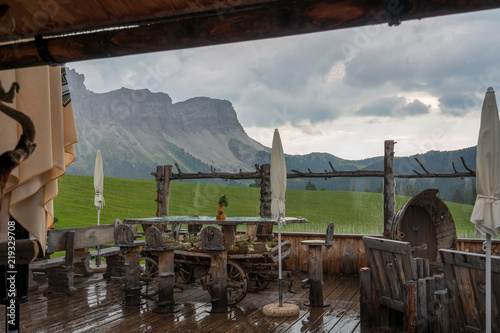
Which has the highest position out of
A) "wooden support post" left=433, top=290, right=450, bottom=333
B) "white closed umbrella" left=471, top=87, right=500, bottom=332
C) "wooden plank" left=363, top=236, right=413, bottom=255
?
"white closed umbrella" left=471, top=87, right=500, bottom=332

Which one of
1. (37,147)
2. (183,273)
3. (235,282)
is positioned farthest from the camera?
(183,273)

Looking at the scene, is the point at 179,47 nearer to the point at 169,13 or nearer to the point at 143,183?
the point at 169,13

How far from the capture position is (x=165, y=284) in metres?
6.90

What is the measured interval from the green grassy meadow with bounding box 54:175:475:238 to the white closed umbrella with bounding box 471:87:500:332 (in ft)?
99.2

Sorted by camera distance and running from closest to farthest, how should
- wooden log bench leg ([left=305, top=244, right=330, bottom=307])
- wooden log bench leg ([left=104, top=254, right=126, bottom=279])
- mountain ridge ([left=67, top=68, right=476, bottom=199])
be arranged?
wooden log bench leg ([left=305, top=244, right=330, bottom=307]), wooden log bench leg ([left=104, top=254, right=126, bottom=279]), mountain ridge ([left=67, top=68, right=476, bottom=199])

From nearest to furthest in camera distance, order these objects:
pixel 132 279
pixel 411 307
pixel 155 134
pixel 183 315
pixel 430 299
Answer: pixel 411 307 → pixel 430 299 → pixel 183 315 → pixel 132 279 → pixel 155 134

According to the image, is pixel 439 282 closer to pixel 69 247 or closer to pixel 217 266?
pixel 217 266

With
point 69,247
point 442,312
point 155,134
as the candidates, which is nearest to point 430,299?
point 442,312

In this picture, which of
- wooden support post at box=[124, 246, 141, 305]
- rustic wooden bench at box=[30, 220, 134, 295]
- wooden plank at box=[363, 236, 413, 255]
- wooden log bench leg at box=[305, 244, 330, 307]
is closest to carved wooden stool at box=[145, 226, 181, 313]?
wooden support post at box=[124, 246, 141, 305]

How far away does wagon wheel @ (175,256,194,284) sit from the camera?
8.79 meters

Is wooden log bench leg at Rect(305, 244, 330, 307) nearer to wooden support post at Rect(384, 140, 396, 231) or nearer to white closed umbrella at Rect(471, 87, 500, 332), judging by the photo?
wooden support post at Rect(384, 140, 396, 231)

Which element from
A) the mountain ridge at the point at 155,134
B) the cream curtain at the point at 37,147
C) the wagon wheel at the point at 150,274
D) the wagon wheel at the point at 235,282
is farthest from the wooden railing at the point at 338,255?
the mountain ridge at the point at 155,134

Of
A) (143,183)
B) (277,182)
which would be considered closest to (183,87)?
(143,183)

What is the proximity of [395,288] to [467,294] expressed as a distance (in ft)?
3.86
